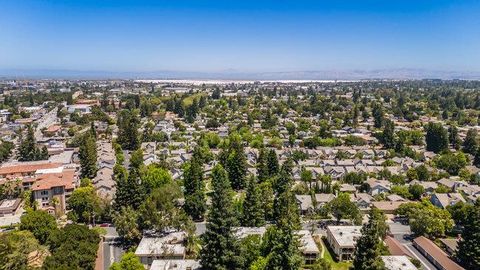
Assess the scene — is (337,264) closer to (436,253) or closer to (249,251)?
(249,251)

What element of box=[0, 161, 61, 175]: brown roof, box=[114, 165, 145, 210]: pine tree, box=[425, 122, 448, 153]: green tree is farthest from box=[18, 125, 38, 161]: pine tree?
box=[425, 122, 448, 153]: green tree

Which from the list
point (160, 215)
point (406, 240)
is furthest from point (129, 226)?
point (406, 240)

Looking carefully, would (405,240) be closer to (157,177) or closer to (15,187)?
(157,177)

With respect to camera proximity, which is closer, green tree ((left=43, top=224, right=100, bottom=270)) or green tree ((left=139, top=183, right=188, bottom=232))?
green tree ((left=43, top=224, right=100, bottom=270))

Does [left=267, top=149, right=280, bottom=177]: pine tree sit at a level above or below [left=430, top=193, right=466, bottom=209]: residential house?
above

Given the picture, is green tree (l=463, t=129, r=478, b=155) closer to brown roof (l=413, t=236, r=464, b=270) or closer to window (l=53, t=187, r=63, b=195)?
brown roof (l=413, t=236, r=464, b=270)

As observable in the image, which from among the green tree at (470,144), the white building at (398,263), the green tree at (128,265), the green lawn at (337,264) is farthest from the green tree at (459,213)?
the green tree at (470,144)

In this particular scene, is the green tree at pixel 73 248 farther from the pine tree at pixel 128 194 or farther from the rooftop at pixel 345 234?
the rooftop at pixel 345 234
